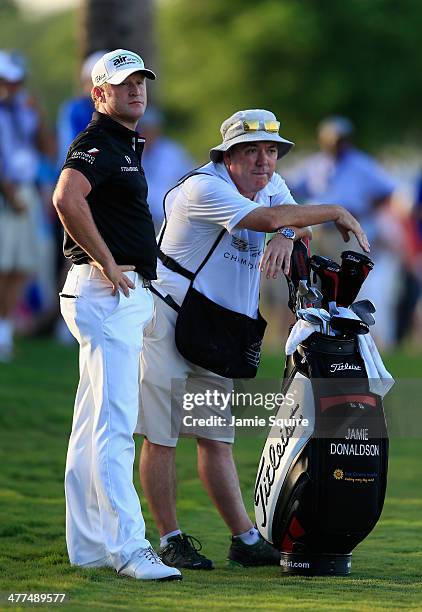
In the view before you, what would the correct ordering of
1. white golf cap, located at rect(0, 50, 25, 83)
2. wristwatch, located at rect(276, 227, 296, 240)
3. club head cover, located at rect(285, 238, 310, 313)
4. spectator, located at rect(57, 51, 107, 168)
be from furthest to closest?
white golf cap, located at rect(0, 50, 25, 83) < spectator, located at rect(57, 51, 107, 168) < club head cover, located at rect(285, 238, 310, 313) < wristwatch, located at rect(276, 227, 296, 240)

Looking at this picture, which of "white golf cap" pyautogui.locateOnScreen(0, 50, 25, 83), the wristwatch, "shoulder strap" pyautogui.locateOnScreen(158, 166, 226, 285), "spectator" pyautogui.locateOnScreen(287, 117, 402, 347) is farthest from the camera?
"spectator" pyautogui.locateOnScreen(287, 117, 402, 347)

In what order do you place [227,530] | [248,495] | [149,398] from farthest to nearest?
[248,495] → [227,530] → [149,398]

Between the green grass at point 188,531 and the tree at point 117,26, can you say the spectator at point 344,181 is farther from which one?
the green grass at point 188,531

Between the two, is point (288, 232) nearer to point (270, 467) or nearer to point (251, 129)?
point (251, 129)

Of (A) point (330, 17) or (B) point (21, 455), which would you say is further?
(A) point (330, 17)

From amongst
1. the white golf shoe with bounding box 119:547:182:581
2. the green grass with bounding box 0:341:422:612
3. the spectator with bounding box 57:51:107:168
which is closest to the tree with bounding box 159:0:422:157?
the spectator with bounding box 57:51:107:168

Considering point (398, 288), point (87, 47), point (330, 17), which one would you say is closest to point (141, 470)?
point (87, 47)

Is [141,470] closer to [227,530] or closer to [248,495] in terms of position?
[227,530]

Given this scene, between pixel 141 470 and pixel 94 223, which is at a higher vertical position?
pixel 94 223

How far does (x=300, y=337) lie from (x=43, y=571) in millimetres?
1492

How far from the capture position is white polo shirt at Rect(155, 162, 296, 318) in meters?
7.45

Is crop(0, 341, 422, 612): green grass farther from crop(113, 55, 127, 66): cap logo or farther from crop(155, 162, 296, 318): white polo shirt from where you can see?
crop(113, 55, 127, 66): cap logo

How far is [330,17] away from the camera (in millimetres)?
32938

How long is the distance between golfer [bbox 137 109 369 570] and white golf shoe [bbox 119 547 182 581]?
0.48m
